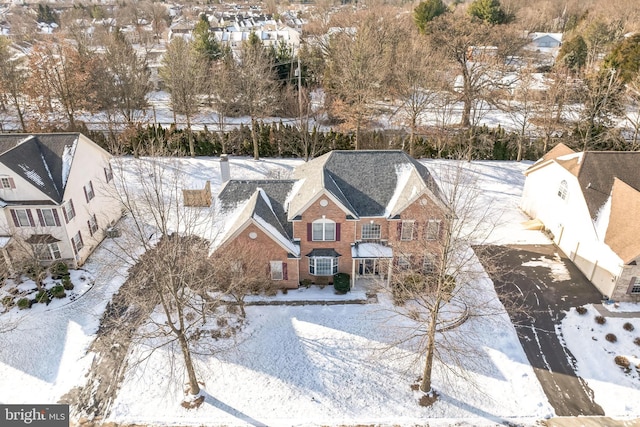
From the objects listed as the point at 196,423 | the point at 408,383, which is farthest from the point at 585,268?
the point at 196,423

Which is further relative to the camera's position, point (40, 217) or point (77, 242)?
point (77, 242)

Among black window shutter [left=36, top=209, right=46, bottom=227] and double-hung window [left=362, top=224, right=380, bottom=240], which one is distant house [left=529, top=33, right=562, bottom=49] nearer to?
double-hung window [left=362, top=224, right=380, bottom=240]

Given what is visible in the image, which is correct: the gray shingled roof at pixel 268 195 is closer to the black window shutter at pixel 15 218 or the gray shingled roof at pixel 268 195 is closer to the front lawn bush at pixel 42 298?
the front lawn bush at pixel 42 298

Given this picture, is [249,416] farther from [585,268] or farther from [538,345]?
[585,268]

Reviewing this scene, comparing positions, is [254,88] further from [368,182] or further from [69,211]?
[69,211]

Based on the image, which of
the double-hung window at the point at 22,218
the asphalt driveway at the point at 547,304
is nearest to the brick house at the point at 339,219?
the asphalt driveway at the point at 547,304

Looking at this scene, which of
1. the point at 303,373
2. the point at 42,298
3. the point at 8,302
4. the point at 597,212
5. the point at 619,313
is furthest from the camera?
the point at 597,212

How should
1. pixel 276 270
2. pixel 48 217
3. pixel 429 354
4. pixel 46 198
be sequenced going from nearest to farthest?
pixel 429 354
pixel 276 270
pixel 46 198
pixel 48 217

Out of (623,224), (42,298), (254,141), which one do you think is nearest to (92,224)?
(42,298)
